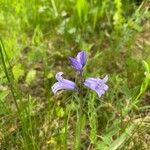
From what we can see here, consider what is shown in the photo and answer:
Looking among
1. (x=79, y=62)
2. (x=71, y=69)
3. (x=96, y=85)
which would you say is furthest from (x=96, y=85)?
(x=71, y=69)

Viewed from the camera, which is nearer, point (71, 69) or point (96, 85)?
point (96, 85)

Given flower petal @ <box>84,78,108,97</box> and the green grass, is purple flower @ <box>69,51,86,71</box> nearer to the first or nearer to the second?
flower petal @ <box>84,78,108,97</box>

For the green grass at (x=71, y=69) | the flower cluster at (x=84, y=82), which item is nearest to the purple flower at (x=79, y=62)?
the flower cluster at (x=84, y=82)

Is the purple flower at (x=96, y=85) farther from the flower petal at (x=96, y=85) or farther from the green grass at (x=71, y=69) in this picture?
the green grass at (x=71, y=69)

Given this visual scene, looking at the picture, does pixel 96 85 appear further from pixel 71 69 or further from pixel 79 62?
pixel 71 69

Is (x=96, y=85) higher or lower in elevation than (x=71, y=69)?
higher

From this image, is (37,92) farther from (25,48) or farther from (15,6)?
(15,6)

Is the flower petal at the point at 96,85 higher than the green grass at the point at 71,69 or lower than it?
higher

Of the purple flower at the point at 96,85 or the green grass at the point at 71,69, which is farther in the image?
the green grass at the point at 71,69

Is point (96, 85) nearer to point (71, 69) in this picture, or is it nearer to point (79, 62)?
point (79, 62)

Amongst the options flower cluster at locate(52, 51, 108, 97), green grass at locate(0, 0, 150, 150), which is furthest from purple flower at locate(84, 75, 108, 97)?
green grass at locate(0, 0, 150, 150)
